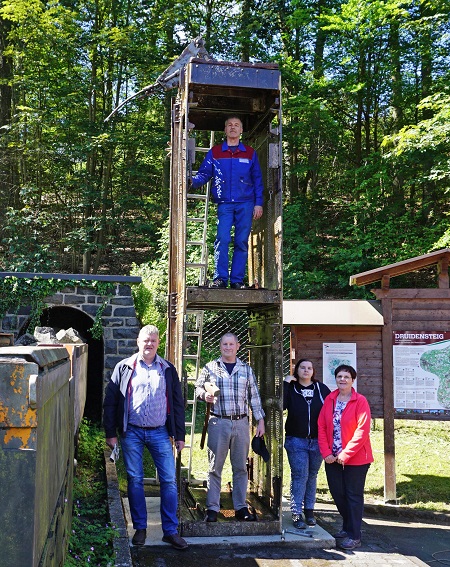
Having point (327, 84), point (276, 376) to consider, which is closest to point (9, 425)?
point (276, 376)

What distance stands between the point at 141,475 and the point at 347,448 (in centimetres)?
196

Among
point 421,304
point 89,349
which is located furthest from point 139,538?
point 89,349

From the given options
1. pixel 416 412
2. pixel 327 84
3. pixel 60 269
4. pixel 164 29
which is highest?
pixel 164 29

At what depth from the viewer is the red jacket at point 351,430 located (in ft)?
20.8

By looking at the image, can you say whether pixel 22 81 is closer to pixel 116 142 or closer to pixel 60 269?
pixel 116 142

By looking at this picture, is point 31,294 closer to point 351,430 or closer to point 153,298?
point 153,298

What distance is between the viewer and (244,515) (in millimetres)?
6754

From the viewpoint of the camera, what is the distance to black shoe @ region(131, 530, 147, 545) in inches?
239

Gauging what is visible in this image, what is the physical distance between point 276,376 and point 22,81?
1655cm

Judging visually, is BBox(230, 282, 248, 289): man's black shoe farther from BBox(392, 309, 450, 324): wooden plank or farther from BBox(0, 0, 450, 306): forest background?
BBox(0, 0, 450, 306): forest background

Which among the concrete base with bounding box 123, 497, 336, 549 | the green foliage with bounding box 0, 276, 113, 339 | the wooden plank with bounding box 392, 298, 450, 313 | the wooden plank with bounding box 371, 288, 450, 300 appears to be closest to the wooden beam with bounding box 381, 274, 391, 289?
the wooden plank with bounding box 371, 288, 450, 300

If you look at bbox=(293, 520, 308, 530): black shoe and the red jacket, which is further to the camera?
bbox=(293, 520, 308, 530): black shoe

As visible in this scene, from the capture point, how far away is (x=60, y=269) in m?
21.4

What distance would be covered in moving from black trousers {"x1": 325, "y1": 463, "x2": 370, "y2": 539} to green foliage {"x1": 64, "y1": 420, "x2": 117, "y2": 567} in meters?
2.19
